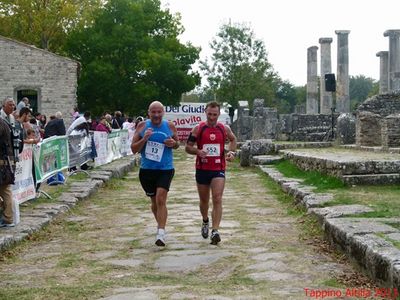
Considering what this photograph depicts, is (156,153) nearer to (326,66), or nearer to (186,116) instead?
(186,116)

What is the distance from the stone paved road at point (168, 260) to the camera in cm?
583

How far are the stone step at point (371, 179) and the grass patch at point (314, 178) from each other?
135mm

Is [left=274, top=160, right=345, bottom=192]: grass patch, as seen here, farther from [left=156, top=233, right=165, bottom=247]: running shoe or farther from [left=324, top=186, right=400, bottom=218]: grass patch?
[left=156, top=233, right=165, bottom=247]: running shoe

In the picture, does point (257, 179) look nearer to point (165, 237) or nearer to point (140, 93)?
point (165, 237)

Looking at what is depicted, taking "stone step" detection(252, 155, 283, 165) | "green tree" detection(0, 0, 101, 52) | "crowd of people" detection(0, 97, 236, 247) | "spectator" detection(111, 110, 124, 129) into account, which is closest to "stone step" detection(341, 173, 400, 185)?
"crowd of people" detection(0, 97, 236, 247)

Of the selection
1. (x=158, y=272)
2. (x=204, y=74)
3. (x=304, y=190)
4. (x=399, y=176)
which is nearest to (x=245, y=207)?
(x=304, y=190)

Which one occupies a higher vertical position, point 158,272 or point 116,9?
point 116,9

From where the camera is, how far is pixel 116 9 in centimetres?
4428

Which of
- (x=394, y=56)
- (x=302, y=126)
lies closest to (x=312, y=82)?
(x=394, y=56)

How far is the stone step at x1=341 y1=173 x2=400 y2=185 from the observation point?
472 inches

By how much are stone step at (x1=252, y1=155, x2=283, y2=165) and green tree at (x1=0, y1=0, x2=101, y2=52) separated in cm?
2988

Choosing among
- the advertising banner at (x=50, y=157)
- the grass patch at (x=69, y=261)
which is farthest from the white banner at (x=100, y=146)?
the grass patch at (x=69, y=261)

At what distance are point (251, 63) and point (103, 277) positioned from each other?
1974 inches

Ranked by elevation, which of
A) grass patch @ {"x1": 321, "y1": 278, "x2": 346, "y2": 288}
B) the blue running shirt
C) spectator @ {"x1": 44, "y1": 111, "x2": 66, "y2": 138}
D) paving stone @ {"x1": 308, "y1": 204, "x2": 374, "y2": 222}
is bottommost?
grass patch @ {"x1": 321, "y1": 278, "x2": 346, "y2": 288}
